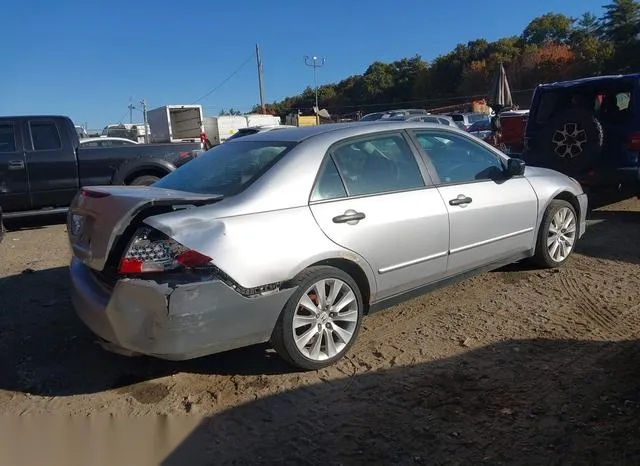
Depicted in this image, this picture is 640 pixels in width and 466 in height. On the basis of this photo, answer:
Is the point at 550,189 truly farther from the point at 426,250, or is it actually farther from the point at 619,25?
the point at 619,25

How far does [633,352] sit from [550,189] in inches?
78.4

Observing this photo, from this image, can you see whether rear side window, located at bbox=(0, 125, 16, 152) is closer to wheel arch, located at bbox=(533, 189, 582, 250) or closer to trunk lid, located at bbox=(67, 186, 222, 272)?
trunk lid, located at bbox=(67, 186, 222, 272)

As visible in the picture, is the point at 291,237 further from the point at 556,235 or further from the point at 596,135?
the point at 596,135

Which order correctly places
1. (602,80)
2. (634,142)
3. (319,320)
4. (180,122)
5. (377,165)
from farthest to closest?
(180,122), (602,80), (634,142), (377,165), (319,320)

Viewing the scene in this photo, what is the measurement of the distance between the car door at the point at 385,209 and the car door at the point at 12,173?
6.45 metres

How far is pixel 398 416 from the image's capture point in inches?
118

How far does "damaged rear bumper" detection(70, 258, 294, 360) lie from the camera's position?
302cm

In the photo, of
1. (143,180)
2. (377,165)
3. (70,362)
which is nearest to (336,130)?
(377,165)

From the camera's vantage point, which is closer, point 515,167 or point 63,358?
→ point 63,358

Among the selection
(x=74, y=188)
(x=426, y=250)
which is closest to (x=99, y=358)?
(x=426, y=250)

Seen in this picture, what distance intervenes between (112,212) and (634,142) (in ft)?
22.1

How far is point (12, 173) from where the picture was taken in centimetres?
838

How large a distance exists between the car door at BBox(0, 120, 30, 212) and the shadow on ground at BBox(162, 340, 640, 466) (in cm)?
681

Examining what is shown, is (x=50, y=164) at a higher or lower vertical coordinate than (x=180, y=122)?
lower
